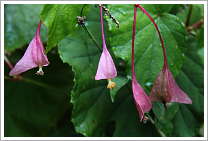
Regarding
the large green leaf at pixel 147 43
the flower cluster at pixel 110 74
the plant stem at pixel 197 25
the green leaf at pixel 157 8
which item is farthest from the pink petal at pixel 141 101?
the plant stem at pixel 197 25

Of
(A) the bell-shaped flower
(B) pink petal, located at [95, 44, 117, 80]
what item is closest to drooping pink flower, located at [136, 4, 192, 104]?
(A) the bell-shaped flower

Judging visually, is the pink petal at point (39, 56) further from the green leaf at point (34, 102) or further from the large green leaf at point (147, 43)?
the green leaf at point (34, 102)

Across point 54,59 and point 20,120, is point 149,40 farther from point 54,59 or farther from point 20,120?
point 20,120

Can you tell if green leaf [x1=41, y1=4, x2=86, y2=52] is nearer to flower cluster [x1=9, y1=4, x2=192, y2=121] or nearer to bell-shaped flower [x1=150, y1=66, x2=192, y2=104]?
flower cluster [x1=9, y1=4, x2=192, y2=121]

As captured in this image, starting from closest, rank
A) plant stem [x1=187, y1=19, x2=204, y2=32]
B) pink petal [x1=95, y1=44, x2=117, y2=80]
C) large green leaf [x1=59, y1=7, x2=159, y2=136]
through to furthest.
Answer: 1. pink petal [x1=95, y1=44, x2=117, y2=80]
2. large green leaf [x1=59, y1=7, x2=159, y2=136]
3. plant stem [x1=187, y1=19, x2=204, y2=32]

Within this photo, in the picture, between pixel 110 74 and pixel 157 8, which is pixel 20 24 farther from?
pixel 110 74

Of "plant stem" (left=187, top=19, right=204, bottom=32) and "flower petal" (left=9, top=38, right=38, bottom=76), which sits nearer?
"flower petal" (left=9, top=38, right=38, bottom=76)

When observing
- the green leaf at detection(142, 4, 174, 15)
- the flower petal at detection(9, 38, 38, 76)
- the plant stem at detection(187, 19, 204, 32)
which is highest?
the green leaf at detection(142, 4, 174, 15)

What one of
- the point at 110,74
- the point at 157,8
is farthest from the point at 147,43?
the point at 110,74
